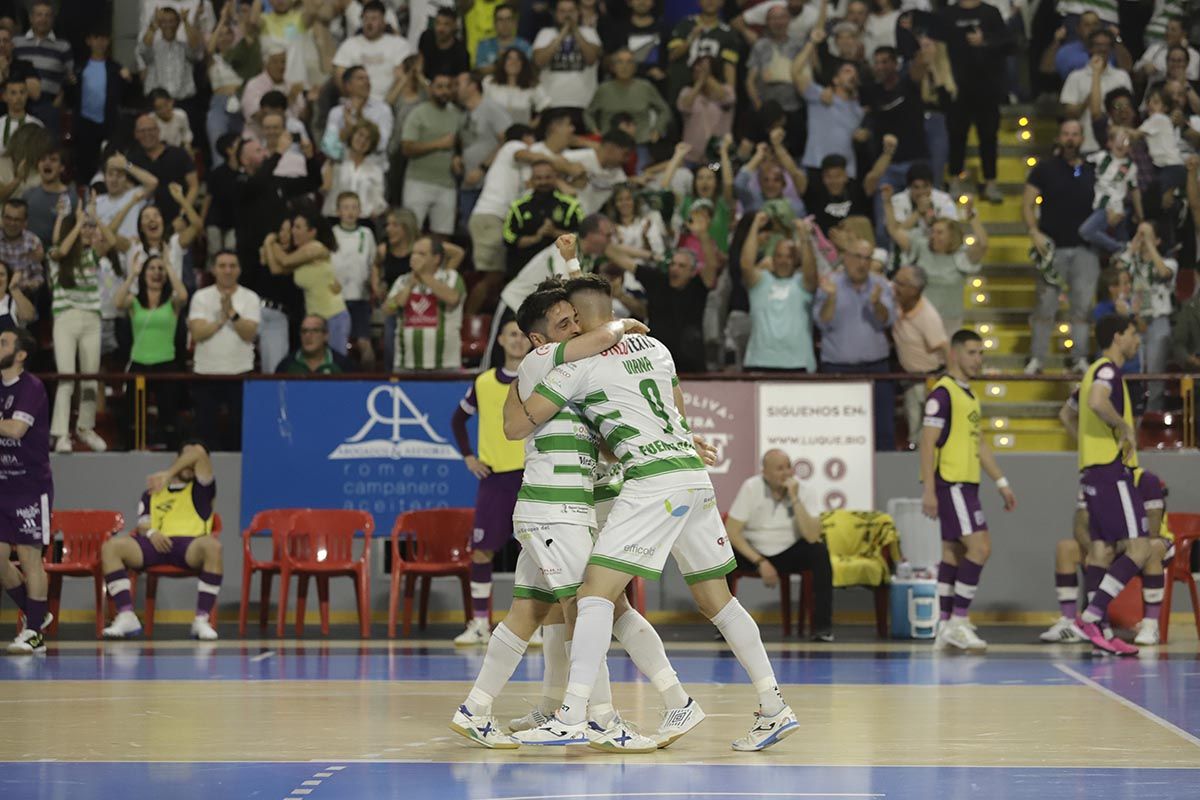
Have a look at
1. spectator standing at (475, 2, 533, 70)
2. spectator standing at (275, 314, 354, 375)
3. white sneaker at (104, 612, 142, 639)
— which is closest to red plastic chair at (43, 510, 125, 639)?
white sneaker at (104, 612, 142, 639)

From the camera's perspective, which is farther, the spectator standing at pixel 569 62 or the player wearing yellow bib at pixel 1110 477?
the spectator standing at pixel 569 62

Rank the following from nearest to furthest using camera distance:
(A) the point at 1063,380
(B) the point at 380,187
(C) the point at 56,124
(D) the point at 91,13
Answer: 1. (A) the point at 1063,380
2. (B) the point at 380,187
3. (C) the point at 56,124
4. (D) the point at 91,13

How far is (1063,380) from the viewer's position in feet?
52.6

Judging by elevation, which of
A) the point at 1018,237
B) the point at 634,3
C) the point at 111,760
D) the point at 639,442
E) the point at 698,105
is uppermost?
the point at 634,3

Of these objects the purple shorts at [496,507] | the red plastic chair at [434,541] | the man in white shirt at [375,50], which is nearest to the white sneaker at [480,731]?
the purple shorts at [496,507]

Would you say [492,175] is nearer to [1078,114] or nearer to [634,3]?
[634,3]

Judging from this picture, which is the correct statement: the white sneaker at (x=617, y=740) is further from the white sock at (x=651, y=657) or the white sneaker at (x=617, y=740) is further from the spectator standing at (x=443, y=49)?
the spectator standing at (x=443, y=49)

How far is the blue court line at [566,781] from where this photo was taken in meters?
6.84

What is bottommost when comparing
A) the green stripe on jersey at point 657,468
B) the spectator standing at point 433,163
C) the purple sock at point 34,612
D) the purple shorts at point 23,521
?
the purple sock at point 34,612

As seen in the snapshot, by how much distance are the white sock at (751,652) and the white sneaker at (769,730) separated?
0.11ft

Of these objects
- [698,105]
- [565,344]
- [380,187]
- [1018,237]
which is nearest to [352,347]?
[380,187]

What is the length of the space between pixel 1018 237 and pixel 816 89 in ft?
9.96

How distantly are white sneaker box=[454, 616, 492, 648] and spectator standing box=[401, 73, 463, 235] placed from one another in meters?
4.97

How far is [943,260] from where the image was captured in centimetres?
1677
